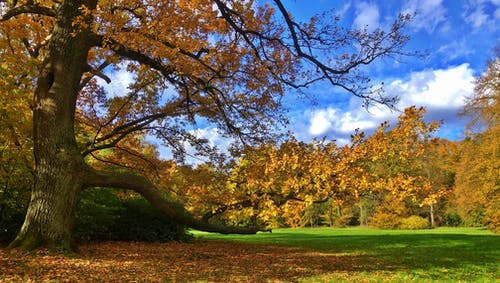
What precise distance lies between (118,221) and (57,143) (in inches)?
270

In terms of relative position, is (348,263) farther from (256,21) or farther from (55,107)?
(55,107)

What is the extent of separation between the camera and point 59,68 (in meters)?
9.81

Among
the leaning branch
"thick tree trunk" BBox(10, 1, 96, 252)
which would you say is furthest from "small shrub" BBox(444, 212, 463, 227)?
"thick tree trunk" BBox(10, 1, 96, 252)

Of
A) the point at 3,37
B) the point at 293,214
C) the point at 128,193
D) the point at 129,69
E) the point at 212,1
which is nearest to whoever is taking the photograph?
the point at 293,214

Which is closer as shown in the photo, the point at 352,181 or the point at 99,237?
the point at 352,181

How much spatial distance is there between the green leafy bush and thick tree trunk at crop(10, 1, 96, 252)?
3.73m

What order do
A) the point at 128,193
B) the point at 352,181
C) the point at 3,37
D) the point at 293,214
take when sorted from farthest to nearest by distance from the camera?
the point at 128,193 < the point at 3,37 < the point at 293,214 < the point at 352,181

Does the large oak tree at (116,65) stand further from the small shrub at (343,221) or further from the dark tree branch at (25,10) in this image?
the small shrub at (343,221)

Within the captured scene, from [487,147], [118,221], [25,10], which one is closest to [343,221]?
[487,147]

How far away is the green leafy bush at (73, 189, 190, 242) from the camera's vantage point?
43.4 ft

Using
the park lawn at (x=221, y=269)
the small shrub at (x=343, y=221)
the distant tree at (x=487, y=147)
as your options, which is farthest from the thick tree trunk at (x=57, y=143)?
the small shrub at (x=343, y=221)

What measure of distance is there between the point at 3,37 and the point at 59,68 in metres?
4.28

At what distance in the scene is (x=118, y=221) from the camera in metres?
15.6

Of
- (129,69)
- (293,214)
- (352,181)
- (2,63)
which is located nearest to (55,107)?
(2,63)
